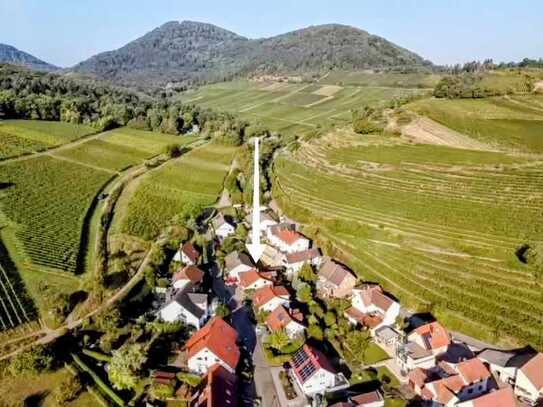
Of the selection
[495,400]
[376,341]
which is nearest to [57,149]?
[376,341]

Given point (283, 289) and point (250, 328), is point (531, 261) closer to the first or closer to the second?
point (283, 289)

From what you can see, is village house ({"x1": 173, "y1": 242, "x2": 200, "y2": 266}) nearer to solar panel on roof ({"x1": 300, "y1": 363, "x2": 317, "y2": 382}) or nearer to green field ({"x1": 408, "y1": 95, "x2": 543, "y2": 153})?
solar panel on roof ({"x1": 300, "y1": 363, "x2": 317, "y2": 382})

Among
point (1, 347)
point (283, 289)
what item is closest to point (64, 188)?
point (1, 347)

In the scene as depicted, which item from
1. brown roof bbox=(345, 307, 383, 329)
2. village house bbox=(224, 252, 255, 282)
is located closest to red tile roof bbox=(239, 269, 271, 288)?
village house bbox=(224, 252, 255, 282)

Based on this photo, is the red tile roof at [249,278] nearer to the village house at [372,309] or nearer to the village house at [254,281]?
the village house at [254,281]

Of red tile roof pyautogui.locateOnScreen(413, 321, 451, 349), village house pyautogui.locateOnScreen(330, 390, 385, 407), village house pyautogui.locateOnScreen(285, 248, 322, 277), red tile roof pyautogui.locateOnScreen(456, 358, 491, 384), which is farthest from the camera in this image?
village house pyautogui.locateOnScreen(285, 248, 322, 277)

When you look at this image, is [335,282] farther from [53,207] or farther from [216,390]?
[53,207]

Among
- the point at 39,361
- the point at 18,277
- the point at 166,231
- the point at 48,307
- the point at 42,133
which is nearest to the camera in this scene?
the point at 39,361
